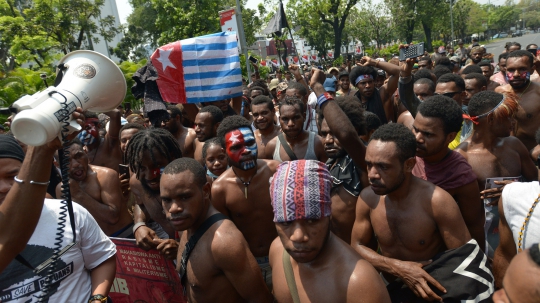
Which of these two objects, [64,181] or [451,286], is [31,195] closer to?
[64,181]

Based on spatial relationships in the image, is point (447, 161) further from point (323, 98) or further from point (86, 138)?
point (86, 138)

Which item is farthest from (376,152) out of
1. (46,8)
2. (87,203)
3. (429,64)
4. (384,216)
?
(46,8)

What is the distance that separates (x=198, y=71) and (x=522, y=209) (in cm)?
510

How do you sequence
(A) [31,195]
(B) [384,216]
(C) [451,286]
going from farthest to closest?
(B) [384,216]
(C) [451,286]
(A) [31,195]

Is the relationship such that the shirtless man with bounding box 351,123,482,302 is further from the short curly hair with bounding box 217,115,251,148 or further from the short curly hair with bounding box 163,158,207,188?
the short curly hair with bounding box 217,115,251,148

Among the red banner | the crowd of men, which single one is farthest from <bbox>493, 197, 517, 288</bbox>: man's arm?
the red banner

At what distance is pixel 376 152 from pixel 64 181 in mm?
1779

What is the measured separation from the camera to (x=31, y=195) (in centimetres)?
176

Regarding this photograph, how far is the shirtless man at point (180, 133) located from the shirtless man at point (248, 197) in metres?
2.16

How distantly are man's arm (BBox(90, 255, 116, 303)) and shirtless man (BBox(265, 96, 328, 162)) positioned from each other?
2.23 m

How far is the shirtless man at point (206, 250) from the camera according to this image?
2.43 meters

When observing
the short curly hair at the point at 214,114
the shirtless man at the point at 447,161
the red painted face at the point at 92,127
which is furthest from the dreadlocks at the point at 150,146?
the shirtless man at the point at 447,161

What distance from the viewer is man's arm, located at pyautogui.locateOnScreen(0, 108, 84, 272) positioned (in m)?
1.75

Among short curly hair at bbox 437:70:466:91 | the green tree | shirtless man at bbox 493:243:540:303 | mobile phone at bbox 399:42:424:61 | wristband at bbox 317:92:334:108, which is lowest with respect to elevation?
shirtless man at bbox 493:243:540:303
